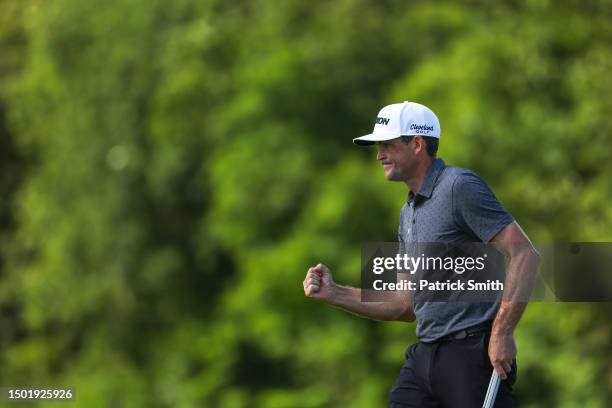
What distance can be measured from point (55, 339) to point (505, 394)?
19.3m

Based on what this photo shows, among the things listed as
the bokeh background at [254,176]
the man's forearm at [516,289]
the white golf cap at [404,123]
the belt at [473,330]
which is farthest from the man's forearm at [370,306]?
the bokeh background at [254,176]

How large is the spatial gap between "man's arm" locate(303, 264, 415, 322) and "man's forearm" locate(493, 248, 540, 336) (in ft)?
2.34

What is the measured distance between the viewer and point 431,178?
5195mm

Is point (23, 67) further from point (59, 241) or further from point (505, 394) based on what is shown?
point (505, 394)

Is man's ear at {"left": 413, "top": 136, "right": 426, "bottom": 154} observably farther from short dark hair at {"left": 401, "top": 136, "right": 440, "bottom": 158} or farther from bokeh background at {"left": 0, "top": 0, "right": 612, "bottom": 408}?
bokeh background at {"left": 0, "top": 0, "right": 612, "bottom": 408}

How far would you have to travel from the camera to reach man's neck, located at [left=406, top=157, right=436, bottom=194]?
5.25m

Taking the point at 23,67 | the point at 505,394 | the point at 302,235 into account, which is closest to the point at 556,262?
the point at 505,394

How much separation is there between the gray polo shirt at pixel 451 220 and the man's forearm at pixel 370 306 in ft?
0.80

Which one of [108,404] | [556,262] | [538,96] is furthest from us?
[108,404]

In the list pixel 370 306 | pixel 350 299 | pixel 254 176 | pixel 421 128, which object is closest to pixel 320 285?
pixel 350 299

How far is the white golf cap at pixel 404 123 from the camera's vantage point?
524 cm

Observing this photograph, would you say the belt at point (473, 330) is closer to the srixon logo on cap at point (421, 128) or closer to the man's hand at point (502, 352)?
the man's hand at point (502, 352)

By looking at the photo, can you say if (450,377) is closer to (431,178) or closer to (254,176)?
(431,178)

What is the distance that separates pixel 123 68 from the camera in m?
21.1
